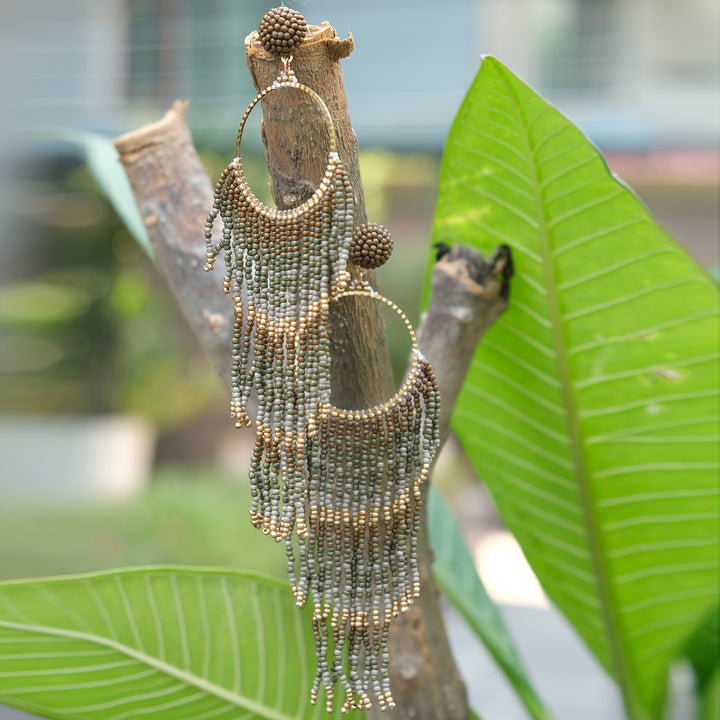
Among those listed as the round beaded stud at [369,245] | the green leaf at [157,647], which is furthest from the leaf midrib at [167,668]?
the round beaded stud at [369,245]

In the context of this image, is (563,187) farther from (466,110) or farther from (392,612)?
(392,612)

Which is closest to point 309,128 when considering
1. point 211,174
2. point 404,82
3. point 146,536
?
point 211,174

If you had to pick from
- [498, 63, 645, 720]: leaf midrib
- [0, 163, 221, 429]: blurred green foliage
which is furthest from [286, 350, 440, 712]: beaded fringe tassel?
[0, 163, 221, 429]: blurred green foliage

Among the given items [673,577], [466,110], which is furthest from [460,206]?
[673,577]

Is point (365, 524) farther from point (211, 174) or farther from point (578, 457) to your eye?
point (211, 174)

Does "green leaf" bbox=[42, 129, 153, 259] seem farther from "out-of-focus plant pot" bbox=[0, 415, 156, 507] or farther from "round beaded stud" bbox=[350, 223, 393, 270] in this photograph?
"out-of-focus plant pot" bbox=[0, 415, 156, 507]

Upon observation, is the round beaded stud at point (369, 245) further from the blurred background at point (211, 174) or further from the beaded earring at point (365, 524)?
the blurred background at point (211, 174)
